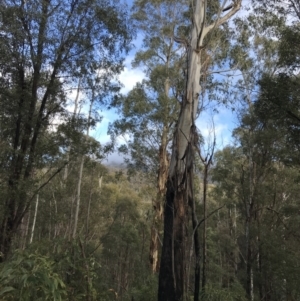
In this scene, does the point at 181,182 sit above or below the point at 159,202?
below

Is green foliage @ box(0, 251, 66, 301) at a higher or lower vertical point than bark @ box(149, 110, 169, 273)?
lower

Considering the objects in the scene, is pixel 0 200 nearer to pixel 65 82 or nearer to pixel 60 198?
pixel 65 82

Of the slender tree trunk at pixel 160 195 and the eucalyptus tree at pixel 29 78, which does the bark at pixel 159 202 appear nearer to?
the slender tree trunk at pixel 160 195

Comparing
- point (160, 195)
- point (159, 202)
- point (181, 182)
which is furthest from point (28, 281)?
point (160, 195)

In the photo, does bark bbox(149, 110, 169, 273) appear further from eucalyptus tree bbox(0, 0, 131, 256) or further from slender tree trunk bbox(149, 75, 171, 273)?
eucalyptus tree bbox(0, 0, 131, 256)

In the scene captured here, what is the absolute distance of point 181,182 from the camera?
14.1 feet

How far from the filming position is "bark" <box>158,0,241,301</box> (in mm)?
4199

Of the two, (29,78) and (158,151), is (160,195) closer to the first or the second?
(158,151)

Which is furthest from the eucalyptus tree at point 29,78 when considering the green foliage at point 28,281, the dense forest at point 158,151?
the green foliage at point 28,281

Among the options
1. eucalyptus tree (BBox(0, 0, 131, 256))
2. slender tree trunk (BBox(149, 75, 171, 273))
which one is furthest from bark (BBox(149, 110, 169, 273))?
eucalyptus tree (BBox(0, 0, 131, 256))

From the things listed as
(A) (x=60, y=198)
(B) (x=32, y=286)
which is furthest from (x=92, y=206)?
(B) (x=32, y=286)

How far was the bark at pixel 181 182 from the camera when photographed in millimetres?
4199

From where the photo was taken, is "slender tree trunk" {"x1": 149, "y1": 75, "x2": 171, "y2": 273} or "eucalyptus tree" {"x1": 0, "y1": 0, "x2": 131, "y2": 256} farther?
"slender tree trunk" {"x1": 149, "y1": 75, "x2": 171, "y2": 273}

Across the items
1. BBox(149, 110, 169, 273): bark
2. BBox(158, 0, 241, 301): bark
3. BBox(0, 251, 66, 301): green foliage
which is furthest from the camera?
BBox(149, 110, 169, 273): bark
